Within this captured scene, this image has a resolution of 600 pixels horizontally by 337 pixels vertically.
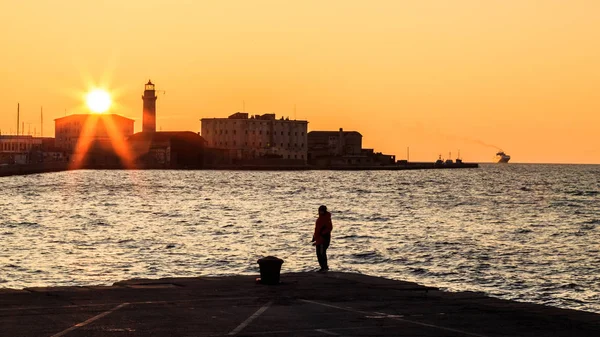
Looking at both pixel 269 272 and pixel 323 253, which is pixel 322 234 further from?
Answer: pixel 269 272

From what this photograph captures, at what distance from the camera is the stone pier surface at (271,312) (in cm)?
1653

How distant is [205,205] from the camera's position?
305ft

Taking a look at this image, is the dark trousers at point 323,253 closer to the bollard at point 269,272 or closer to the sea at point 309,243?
the bollard at point 269,272

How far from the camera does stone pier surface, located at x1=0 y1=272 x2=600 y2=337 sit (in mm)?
16531

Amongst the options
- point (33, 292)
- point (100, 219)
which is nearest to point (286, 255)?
point (33, 292)

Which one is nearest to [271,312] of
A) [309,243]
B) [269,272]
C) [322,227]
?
[269,272]

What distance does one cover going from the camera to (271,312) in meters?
18.5

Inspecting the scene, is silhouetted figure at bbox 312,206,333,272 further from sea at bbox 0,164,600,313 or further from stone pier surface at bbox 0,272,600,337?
sea at bbox 0,164,600,313

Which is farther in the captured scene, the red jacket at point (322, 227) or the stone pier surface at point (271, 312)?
the red jacket at point (322, 227)

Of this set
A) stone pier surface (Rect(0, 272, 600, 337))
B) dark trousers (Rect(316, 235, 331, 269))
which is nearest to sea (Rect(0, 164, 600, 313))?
dark trousers (Rect(316, 235, 331, 269))

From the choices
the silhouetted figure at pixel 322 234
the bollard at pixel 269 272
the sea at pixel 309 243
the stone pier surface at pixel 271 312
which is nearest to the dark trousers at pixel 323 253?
the silhouetted figure at pixel 322 234

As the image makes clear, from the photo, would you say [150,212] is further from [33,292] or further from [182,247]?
[33,292]

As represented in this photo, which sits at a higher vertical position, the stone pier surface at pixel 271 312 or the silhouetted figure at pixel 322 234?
the silhouetted figure at pixel 322 234

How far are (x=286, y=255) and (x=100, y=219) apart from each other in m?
29.3
